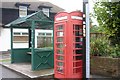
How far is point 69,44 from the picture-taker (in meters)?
6.64

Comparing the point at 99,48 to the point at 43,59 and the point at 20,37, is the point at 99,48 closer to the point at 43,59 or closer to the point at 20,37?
the point at 43,59

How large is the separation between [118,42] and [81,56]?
7.24ft

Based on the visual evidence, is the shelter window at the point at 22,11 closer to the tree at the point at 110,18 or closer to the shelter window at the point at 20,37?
the shelter window at the point at 20,37

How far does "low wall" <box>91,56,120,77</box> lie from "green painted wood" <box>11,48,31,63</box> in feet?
16.8

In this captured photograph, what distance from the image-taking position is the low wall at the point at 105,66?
24.5ft

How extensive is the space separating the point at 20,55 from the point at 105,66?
5948 mm

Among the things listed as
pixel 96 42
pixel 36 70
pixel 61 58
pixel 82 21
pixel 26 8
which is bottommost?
pixel 36 70

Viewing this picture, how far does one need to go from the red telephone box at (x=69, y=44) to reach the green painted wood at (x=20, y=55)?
16.7 feet

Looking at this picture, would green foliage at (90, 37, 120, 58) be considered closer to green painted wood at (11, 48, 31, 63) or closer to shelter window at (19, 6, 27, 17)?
green painted wood at (11, 48, 31, 63)

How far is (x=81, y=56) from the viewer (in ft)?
23.0

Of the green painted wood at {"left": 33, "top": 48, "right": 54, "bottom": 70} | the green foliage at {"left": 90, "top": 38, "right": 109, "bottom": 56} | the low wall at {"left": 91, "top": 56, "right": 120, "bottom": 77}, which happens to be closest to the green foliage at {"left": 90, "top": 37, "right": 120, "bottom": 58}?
the green foliage at {"left": 90, "top": 38, "right": 109, "bottom": 56}

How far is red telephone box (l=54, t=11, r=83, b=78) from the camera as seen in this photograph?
6.67 m

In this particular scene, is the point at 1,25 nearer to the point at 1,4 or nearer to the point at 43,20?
the point at 1,4

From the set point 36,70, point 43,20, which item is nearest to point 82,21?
point 43,20
